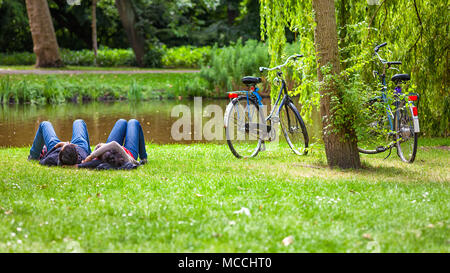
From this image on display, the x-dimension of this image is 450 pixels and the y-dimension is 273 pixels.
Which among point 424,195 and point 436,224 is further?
point 424,195

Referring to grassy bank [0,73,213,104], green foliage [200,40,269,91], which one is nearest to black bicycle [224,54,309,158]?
green foliage [200,40,269,91]

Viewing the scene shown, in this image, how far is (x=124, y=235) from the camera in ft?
12.6

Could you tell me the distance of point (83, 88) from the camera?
20.2 metres

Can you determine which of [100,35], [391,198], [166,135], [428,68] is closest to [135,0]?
[100,35]

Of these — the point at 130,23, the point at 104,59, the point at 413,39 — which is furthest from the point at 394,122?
the point at 104,59

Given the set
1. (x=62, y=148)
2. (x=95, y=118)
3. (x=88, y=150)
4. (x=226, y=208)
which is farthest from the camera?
(x=95, y=118)

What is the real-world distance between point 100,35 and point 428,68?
107 ft

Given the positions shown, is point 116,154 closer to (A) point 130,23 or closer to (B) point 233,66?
(B) point 233,66

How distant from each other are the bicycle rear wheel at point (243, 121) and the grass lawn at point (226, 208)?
2.20 feet

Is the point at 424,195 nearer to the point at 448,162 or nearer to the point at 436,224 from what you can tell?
the point at 436,224

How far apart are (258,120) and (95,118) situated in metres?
8.57

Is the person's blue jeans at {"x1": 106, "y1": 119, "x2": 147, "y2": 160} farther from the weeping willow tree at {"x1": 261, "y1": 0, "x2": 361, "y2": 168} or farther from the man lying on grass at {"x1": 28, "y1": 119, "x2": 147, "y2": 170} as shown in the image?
the weeping willow tree at {"x1": 261, "y1": 0, "x2": 361, "y2": 168}

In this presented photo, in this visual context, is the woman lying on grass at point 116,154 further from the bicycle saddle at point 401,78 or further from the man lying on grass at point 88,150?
the bicycle saddle at point 401,78

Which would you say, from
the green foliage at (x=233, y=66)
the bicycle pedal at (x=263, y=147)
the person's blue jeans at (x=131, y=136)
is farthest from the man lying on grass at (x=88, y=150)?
the green foliage at (x=233, y=66)
